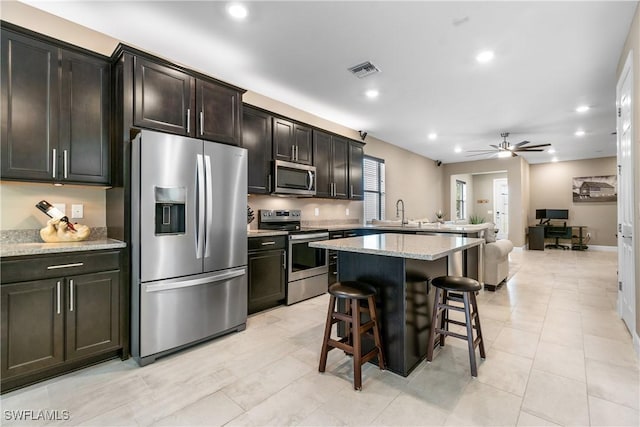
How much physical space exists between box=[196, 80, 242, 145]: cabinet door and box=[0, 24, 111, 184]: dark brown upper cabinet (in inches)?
29.1

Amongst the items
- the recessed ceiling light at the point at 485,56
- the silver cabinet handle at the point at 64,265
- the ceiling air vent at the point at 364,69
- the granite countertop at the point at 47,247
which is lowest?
the silver cabinet handle at the point at 64,265

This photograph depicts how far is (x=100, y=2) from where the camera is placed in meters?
2.33

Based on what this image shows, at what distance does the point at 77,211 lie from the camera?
2.57m

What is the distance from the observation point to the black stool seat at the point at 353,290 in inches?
78.9

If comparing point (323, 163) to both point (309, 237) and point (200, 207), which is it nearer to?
Answer: point (309, 237)

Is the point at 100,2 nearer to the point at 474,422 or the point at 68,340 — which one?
the point at 68,340

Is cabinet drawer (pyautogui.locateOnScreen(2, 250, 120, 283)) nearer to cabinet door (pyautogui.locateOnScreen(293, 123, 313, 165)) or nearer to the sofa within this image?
cabinet door (pyautogui.locateOnScreen(293, 123, 313, 165))

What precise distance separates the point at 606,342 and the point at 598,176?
8.74 meters

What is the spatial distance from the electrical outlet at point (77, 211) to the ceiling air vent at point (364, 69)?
3.06 m

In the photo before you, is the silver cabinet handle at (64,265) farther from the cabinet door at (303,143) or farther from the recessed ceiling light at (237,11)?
the cabinet door at (303,143)

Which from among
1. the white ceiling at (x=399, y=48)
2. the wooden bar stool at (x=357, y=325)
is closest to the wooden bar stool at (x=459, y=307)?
the wooden bar stool at (x=357, y=325)

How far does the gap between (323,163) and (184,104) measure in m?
2.40

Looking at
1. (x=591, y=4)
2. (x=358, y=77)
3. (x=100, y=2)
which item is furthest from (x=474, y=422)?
(x=100, y=2)

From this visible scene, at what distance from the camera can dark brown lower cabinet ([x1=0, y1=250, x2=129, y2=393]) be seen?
1.91m
